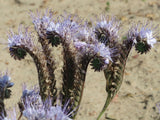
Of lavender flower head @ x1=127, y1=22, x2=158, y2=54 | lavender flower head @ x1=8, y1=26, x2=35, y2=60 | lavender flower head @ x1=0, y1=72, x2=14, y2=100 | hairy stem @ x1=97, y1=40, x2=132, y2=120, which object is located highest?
lavender flower head @ x1=127, y1=22, x2=158, y2=54

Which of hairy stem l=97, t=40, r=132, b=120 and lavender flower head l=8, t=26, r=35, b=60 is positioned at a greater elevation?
lavender flower head l=8, t=26, r=35, b=60

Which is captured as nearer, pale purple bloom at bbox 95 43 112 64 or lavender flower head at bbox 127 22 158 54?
pale purple bloom at bbox 95 43 112 64

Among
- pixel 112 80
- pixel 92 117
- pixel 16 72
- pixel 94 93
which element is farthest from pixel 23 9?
pixel 112 80

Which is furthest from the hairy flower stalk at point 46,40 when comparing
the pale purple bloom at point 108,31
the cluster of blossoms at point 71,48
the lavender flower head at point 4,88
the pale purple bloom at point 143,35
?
the pale purple bloom at point 143,35

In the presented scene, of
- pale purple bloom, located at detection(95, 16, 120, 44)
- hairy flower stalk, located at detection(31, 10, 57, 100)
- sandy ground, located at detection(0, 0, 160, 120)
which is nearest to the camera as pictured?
hairy flower stalk, located at detection(31, 10, 57, 100)

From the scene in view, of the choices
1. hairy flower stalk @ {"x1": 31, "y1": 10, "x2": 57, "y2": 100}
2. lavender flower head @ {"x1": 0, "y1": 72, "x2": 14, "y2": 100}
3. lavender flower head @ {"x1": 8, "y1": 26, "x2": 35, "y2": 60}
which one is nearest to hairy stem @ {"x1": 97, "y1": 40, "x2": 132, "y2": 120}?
hairy flower stalk @ {"x1": 31, "y1": 10, "x2": 57, "y2": 100}

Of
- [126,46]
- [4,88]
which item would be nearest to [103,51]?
[126,46]

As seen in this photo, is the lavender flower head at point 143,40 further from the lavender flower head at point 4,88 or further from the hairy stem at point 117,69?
the lavender flower head at point 4,88

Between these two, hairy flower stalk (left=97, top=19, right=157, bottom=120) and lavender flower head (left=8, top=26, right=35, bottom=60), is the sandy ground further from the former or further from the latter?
hairy flower stalk (left=97, top=19, right=157, bottom=120)
